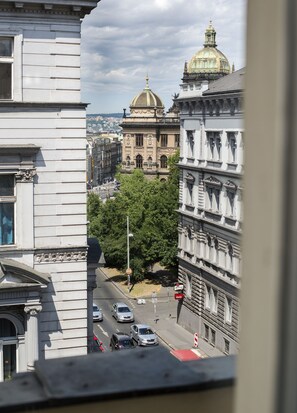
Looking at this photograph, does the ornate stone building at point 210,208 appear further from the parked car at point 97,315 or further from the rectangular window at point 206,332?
the parked car at point 97,315

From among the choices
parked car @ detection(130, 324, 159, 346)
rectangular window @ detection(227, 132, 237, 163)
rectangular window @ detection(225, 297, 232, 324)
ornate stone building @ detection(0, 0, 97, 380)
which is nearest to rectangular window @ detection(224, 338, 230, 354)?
rectangular window @ detection(225, 297, 232, 324)

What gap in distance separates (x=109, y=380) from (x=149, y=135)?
4426 cm

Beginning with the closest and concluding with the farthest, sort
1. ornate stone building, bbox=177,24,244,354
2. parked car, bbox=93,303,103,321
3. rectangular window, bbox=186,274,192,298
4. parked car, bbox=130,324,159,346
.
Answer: ornate stone building, bbox=177,24,244,354 → parked car, bbox=130,324,159,346 → rectangular window, bbox=186,274,192,298 → parked car, bbox=93,303,103,321

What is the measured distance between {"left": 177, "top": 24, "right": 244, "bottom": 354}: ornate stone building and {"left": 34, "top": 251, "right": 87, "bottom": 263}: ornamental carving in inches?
363

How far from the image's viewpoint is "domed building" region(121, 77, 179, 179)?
44500 millimetres

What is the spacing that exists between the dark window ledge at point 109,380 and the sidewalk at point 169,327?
49.7 ft

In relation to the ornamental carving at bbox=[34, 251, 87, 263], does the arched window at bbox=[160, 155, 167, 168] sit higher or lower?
lower

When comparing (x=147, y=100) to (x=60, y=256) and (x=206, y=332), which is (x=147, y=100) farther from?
(x=60, y=256)

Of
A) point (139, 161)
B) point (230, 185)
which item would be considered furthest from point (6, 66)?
point (139, 161)

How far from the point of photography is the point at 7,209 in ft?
22.0

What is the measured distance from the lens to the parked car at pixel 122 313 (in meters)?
20.6

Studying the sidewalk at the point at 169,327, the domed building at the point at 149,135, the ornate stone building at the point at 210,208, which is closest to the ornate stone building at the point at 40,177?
the ornate stone building at the point at 210,208

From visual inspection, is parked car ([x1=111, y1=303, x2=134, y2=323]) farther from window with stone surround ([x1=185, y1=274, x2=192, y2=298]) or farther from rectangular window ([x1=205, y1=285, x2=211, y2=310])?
rectangular window ([x1=205, y1=285, x2=211, y2=310])

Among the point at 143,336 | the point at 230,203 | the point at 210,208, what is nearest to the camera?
the point at 143,336
